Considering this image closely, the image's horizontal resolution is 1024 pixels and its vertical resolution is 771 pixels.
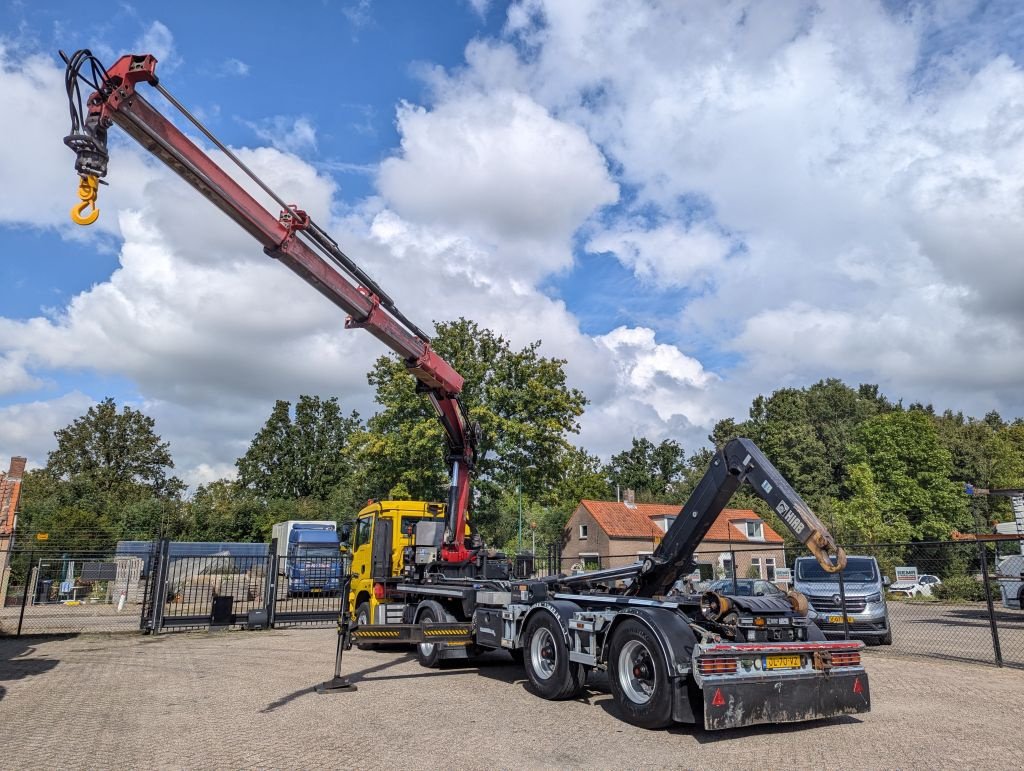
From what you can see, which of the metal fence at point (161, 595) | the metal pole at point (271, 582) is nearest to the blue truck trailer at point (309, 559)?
the metal fence at point (161, 595)

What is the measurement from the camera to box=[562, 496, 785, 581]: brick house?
47.8 meters

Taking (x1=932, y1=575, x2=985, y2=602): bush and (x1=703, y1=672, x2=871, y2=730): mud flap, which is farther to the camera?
(x1=932, y1=575, x2=985, y2=602): bush

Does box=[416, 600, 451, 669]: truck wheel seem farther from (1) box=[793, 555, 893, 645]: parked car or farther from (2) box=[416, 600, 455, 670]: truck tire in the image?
(1) box=[793, 555, 893, 645]: parked car

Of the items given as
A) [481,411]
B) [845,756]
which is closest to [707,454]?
[481,411]

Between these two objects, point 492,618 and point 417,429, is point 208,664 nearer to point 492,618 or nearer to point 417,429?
point 492,618

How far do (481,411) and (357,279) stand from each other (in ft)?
70.1

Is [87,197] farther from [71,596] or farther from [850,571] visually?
[71,596]

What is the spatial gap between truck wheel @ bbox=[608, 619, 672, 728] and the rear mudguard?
0.06m

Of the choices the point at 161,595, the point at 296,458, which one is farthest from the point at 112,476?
the point at 161,595

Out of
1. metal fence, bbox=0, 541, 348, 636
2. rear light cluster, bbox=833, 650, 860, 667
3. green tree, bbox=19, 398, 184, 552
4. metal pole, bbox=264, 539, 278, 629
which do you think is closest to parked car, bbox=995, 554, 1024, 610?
rear light cluster, bbox=833, 650, 860, 667

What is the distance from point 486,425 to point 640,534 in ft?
69.0

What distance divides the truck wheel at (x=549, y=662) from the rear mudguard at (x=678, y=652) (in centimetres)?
166

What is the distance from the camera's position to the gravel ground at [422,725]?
6.25 m

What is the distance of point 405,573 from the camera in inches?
547
